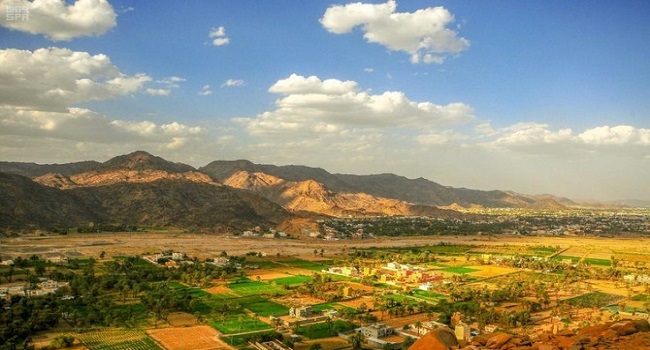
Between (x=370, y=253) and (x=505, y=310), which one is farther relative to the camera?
(x=370, y=253)

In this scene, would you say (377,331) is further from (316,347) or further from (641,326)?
(641,326)

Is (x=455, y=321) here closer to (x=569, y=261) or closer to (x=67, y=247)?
(x=569, y=261)

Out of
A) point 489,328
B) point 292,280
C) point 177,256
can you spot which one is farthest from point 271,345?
point 177,256

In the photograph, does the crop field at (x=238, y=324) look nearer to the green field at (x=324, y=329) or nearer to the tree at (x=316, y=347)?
the green field at (x=324, y=329)

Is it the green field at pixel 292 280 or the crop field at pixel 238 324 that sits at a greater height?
the green field at pixel 292 280

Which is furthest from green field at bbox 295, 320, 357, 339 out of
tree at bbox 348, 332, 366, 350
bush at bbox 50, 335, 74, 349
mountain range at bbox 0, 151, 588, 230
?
mountain range at bbox 0, 151, 588, 230

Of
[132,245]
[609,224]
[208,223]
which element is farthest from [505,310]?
[609,224]

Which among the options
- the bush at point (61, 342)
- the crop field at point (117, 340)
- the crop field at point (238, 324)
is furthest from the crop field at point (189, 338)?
the bush at point (61, 342)
